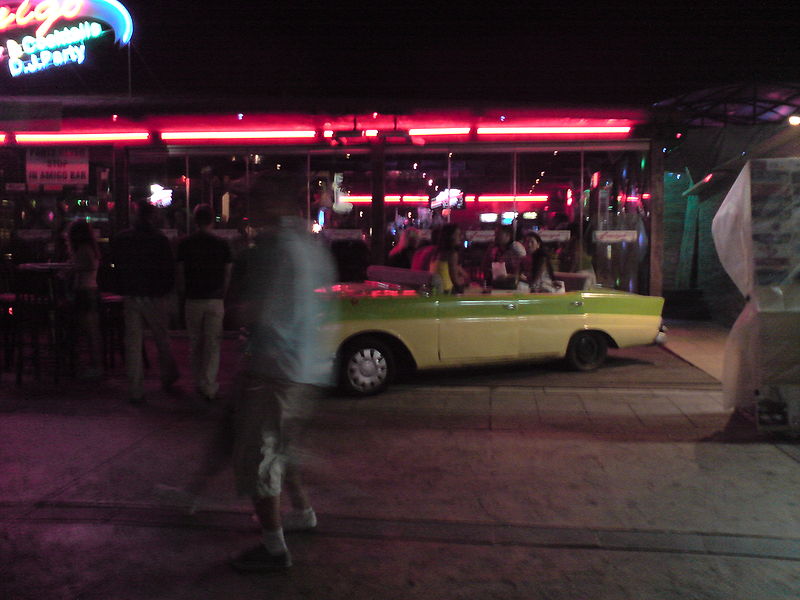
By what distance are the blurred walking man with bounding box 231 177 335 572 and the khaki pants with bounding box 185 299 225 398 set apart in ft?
11.8

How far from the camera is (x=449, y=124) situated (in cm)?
1277

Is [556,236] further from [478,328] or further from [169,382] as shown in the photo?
[169,382]

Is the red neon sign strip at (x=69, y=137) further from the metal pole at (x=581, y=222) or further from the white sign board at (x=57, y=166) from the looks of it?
the metal pole at (x=581, y=222)

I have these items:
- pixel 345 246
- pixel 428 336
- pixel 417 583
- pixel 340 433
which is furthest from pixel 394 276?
pixel 417 583

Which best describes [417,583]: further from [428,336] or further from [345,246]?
[345,246]

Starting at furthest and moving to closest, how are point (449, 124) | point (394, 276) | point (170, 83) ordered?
point (170, 83) → point (449, 124) → point (394, 276)

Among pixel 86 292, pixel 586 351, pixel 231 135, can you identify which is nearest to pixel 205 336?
pixel 86 292

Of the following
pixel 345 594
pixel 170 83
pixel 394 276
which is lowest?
pixel 345 594

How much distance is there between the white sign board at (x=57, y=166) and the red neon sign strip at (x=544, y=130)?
23.4 ft

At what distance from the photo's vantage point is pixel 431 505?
5031 millimetres

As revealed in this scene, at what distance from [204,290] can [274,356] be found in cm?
374

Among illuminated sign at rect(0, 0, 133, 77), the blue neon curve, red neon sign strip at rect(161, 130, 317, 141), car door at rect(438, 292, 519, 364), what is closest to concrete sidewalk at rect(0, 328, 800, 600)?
car door at rect(438, 292, 519, 364)

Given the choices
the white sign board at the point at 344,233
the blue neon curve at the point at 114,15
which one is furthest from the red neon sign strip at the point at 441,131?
the blue neon curve at the point at 114,15

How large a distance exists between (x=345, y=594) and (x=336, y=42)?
12098 mm
